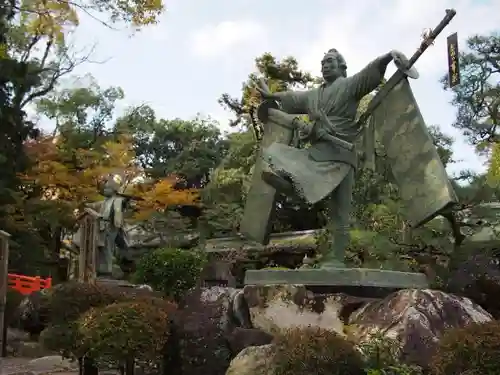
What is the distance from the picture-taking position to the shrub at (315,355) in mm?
4797

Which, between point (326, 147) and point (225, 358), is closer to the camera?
point (225, 358)

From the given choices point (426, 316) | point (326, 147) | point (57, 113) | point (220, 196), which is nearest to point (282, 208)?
point (220, 196)

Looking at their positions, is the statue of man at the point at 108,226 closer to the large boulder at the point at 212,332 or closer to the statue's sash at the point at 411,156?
the large boulder at the point at 212,332

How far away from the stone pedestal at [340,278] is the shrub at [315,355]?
1.49 metres

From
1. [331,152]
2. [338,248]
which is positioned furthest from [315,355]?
[331,152]

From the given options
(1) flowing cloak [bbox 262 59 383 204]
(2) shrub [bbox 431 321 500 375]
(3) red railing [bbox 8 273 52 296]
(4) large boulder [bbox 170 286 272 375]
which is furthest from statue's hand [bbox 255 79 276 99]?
(3) red railing [bbox 8 273 52 296]

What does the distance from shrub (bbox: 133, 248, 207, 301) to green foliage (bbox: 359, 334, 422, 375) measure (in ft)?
27.1

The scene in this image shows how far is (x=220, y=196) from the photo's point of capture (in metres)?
24.2

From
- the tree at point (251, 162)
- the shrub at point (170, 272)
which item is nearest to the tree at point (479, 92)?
the tree at point (251, 162)

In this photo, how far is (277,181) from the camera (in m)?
6.88

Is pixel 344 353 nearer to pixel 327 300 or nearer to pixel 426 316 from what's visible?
pixel 426 316

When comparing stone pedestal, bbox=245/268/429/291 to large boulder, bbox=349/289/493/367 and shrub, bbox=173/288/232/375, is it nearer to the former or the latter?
large boulder, bbox=349/289/493/367

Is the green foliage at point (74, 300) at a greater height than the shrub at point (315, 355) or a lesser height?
greater

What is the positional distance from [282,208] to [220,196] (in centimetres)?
240
